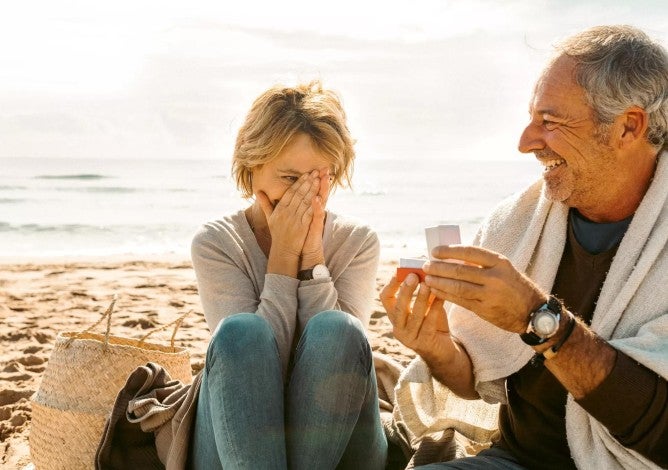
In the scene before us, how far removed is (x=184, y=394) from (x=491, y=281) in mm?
1390

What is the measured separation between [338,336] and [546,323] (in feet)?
2.49

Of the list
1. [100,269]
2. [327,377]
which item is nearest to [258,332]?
[327,377]

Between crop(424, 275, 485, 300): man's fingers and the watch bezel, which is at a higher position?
crop(424, 275, 485, 300): man's fingers

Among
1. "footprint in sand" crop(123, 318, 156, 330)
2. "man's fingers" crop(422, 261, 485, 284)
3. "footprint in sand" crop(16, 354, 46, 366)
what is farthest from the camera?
"footprint in sand" crop(123, 318, 156, 330)

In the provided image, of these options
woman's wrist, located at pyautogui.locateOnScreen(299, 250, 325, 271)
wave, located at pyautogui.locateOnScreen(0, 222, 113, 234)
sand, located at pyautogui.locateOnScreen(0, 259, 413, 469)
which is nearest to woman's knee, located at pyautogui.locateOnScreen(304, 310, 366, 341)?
woman's wrist, located at pyautogui.locateOnScreen(299, 250, 325, 271)

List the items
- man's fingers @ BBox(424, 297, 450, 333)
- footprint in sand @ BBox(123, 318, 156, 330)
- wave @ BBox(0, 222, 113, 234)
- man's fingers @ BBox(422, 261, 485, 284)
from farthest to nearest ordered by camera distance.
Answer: wave @ BBox(0, 222, 113, 234), footprint in sand @ BBox(123, 318, 156, 330), man's fingers @ BBox(424, 297, 450, 333), man's fingers @ BBox(422, 261, 485, 284)

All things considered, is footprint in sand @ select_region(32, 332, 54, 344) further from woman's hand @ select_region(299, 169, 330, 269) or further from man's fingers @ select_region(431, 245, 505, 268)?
man's fingers @ select_region(431, 245, 505, 268)

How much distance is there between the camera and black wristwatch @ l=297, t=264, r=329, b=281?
3338 mm

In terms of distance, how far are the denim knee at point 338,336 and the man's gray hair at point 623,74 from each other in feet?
3.64

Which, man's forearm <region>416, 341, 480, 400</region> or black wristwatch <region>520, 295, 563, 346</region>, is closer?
black wristwatch <region>520, 295, 563, 346</region>

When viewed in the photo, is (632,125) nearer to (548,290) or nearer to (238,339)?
(548,290)

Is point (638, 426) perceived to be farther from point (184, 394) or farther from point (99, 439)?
point (99, 439)

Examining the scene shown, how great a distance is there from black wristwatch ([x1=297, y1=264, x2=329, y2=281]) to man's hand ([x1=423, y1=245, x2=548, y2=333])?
106cm

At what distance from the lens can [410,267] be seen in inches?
99.2
